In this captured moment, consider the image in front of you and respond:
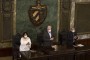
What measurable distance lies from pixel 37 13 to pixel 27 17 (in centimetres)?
54

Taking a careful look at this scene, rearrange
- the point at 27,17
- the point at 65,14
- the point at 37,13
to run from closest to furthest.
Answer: the point at 27,17
the point at 37,13
the point at 65,14

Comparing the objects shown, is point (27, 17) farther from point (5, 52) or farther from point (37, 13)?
point (5, 52)

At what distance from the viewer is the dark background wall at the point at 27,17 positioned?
10.9 meters

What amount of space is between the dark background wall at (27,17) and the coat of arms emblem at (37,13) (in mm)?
164

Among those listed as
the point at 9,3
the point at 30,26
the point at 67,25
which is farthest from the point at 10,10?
the point at 67,25

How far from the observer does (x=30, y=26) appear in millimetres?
11195

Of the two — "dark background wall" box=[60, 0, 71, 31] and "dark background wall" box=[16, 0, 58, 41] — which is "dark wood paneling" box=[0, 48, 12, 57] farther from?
"dark background wall" box=[60, 0, 71, 31]

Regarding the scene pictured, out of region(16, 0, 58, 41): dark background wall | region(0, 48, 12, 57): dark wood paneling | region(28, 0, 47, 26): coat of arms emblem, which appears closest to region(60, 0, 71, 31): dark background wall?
region(16, 0, 58, 41): dark background wall

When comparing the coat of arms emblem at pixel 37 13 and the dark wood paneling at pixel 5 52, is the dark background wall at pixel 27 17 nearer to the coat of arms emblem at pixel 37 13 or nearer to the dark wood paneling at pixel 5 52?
the coat of arms emblem at pixel 37 13

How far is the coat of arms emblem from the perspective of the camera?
437 inches

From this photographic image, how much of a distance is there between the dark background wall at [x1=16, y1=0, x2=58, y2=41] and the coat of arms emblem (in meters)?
0.16

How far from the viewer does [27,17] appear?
1106 cm

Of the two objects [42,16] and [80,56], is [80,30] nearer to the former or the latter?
[42,16]

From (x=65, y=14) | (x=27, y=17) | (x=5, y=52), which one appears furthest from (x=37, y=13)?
(x=5, y=52)
